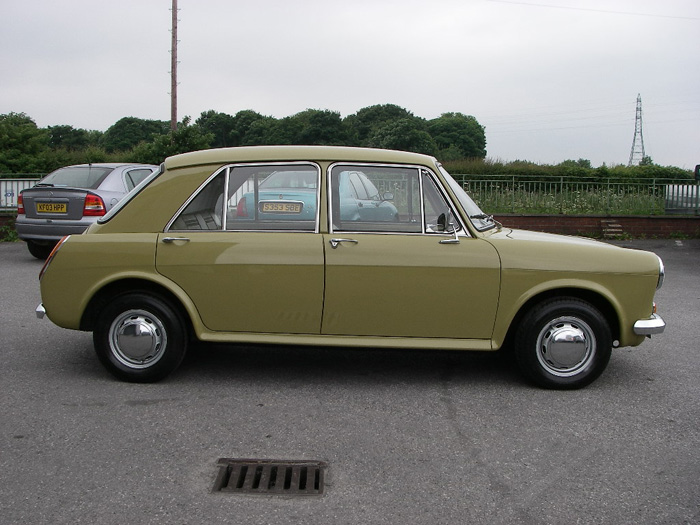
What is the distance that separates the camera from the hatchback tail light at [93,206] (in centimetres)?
1166

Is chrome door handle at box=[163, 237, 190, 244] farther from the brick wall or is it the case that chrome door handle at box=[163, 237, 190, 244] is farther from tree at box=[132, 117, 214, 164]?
tree at box=[132, 117, 214, 164]

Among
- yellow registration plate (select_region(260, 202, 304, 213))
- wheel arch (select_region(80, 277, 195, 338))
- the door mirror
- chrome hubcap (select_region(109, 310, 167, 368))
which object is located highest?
yellow registration plate (select_region(260, 202, 304, 213))

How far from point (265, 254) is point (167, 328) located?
88 centimetres

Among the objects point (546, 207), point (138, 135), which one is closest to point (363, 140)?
point (138, 135)

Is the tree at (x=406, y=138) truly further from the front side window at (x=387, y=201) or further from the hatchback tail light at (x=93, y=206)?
the front side window at (x=387, y=201)

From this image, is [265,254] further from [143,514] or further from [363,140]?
[363,140]

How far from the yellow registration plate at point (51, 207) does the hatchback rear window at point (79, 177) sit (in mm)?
389

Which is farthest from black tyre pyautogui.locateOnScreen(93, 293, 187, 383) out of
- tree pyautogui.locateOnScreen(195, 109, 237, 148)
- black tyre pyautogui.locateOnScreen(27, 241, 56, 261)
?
tree pyautogui.locateOnScreen(195, 109, 237, 148)

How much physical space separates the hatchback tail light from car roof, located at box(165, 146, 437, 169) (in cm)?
683

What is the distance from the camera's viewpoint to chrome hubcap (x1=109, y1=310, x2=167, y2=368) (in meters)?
5.16

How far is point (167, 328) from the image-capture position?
5.14 metres

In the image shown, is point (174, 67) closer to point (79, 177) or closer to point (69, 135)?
point (79, 177)

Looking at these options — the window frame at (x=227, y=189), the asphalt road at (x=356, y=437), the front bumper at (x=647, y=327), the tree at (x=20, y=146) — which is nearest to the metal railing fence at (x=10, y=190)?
the tree at (x=20, y=146)

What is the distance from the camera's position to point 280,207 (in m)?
5.21
